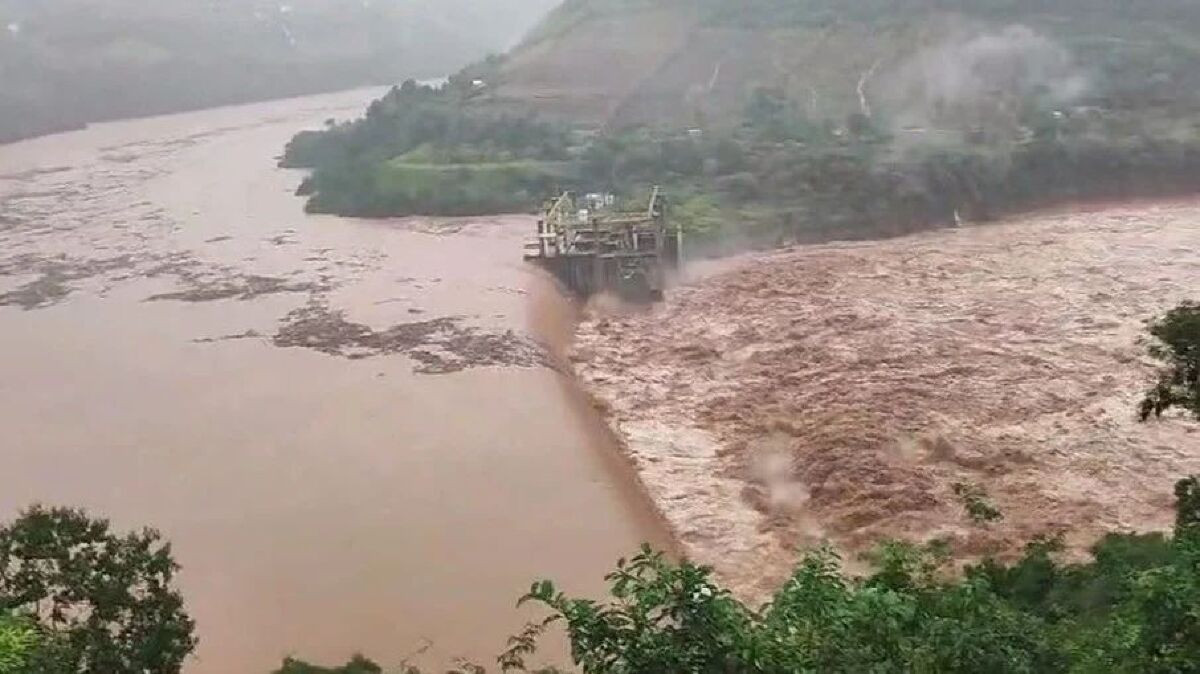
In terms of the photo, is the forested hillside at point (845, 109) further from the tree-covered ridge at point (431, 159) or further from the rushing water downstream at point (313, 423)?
the rushing water downstream at point (313, 423)

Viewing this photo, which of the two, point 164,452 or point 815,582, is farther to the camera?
point 164,452

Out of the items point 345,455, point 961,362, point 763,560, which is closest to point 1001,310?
point 961,362

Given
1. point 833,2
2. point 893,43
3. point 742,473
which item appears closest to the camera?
point 742,473

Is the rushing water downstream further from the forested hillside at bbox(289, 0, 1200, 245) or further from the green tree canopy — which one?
the forested hillside at bbox(289, 0, 1200, 245)

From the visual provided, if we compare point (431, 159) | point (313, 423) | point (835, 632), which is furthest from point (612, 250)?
point (835, 632)

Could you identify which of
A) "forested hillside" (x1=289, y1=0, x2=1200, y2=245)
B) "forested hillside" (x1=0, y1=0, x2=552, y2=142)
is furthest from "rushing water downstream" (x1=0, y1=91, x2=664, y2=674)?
"forested hillside" (x1=0, y1=0, x2=552, y2=142)

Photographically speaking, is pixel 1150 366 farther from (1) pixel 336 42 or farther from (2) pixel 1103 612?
(1) pixel 336 42

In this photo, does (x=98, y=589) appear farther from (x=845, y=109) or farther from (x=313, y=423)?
(x=845, y=109)
